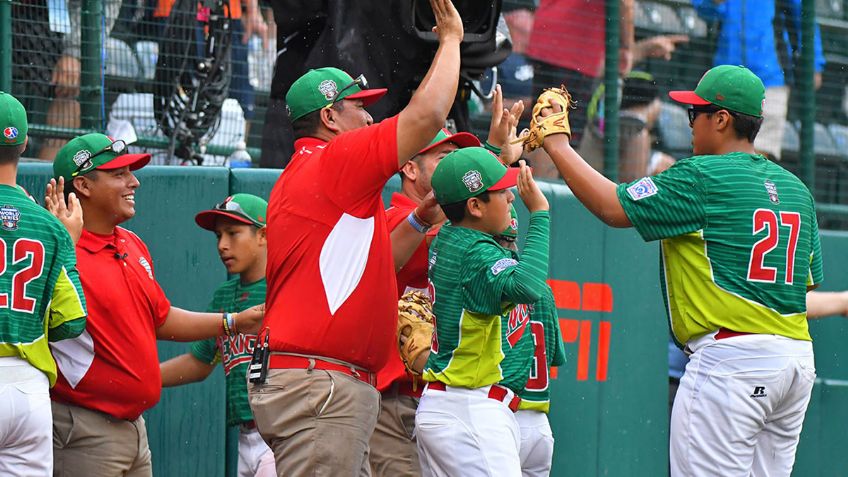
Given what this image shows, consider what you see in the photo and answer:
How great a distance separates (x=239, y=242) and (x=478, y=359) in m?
1.60

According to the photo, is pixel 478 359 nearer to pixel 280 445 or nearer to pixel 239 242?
pixel 280 445

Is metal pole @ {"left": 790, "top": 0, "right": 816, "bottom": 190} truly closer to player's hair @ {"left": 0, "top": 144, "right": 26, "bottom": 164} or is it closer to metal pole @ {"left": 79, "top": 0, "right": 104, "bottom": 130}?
metal pole @ {"left": 79, "top": 0, "right": 104, "bottom": 130}

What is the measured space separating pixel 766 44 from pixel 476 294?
18.1 feet

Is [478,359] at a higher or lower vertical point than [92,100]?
lower

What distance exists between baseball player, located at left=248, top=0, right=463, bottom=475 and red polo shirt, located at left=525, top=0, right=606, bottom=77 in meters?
4.31

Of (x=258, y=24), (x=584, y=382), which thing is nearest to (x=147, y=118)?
(x=258, y=24)

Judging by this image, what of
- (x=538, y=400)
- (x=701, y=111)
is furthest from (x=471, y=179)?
(x=538, y=400)

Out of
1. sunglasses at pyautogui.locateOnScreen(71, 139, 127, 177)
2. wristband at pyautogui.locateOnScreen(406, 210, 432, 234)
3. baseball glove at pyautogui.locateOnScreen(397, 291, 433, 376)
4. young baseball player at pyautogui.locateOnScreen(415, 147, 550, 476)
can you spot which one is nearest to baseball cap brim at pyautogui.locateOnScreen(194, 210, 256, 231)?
sunglasses at pyautogui.locateOnScreen(71, 139, 127, 177)

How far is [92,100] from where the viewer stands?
7070mm

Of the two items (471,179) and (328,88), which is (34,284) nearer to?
(328,88)

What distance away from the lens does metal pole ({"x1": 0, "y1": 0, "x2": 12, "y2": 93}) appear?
261 inches

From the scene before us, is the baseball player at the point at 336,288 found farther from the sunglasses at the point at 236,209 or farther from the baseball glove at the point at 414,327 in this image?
the sunglasses at the point at 236,209

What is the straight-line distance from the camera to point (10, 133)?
16.7 feet

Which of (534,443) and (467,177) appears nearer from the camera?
(467,177)
